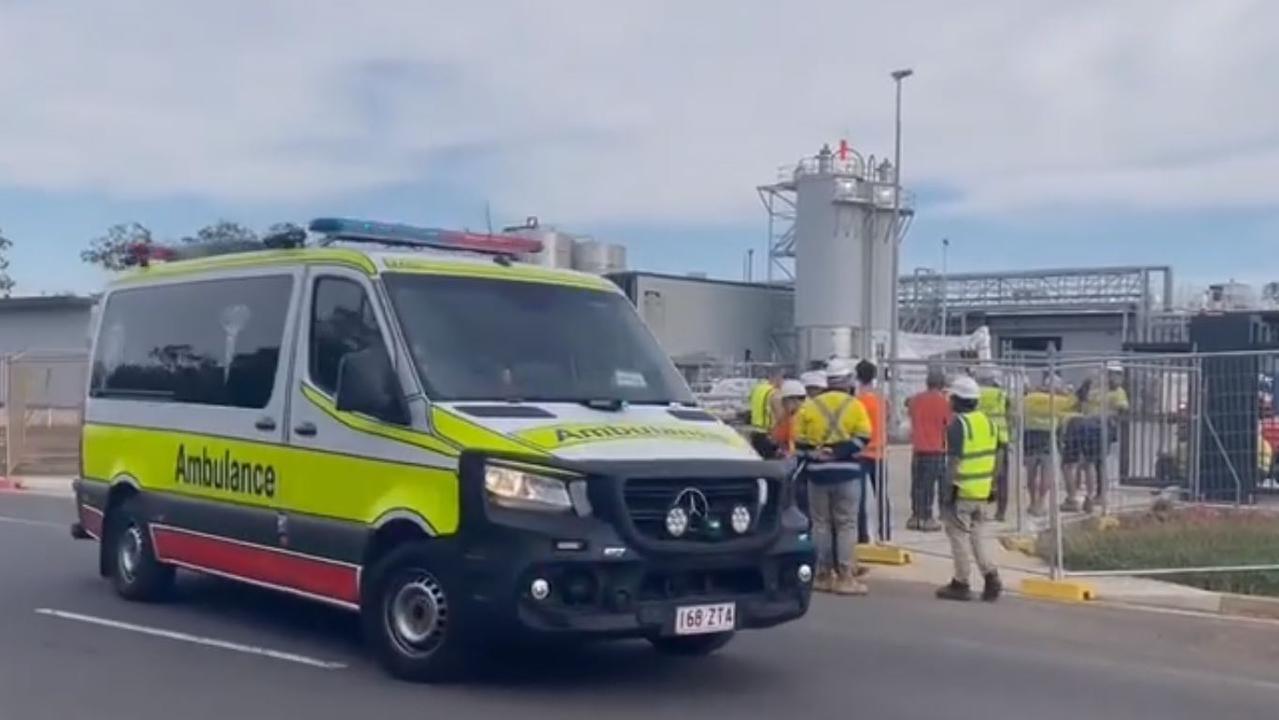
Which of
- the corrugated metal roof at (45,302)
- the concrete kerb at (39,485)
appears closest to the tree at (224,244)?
the concrete kerb at (39,485)

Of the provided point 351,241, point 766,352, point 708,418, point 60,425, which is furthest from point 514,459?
point 766,352

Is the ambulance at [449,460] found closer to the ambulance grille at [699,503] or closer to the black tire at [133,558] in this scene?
the ambulance grille at [699,503]

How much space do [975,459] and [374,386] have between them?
5.77m

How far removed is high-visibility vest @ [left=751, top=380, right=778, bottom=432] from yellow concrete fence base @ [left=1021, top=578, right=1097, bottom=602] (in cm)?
380

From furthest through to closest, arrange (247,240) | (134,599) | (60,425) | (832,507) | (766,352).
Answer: (766,352) < (60,425) < (832,507) < (134,599) < (247,240)

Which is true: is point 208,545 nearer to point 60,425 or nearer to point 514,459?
point 514,459

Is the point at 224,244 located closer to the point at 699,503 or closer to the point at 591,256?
the point at 699,503

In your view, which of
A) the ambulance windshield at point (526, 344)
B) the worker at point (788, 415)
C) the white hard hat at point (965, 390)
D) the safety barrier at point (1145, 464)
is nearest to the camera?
the ambulance windshield at point (526, 344)

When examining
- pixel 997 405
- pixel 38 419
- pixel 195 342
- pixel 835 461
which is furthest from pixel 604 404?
pixel 38 419

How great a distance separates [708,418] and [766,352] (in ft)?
180

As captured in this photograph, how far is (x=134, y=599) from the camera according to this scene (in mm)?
12273

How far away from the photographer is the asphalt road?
8.88m

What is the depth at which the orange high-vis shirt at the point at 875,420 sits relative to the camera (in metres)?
15.8

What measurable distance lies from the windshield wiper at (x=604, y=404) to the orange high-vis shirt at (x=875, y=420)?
20.7ft
